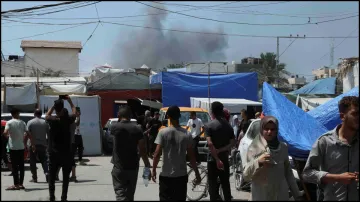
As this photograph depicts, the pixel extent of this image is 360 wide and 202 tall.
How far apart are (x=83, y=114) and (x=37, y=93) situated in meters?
1.72

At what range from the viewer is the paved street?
16.8ft

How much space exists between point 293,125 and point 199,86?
1386cm

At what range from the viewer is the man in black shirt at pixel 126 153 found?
5605 millimetres

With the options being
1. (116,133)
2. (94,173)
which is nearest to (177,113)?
(116,133)

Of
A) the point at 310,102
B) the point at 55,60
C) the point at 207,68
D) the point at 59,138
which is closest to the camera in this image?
the point at 59,138

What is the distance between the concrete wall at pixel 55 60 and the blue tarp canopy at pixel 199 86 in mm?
5902

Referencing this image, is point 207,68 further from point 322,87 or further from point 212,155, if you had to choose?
point 212,155

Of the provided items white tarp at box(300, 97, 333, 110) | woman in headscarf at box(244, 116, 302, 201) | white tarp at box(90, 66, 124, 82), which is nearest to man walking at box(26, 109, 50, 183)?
woman in headscarf at box(244, 116, 302, 201)

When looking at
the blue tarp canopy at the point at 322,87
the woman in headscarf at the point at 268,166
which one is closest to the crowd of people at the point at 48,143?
the woman in headscarf at the point at 268,166

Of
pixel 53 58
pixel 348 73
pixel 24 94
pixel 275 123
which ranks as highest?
pixel 53 58

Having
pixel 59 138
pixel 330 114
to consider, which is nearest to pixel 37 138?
pixel 59 138

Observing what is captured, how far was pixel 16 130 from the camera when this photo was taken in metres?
8.23

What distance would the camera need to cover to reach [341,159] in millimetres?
3598

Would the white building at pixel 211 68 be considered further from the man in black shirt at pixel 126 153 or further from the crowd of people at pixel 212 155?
the man in black shirt at pixel 126 153
